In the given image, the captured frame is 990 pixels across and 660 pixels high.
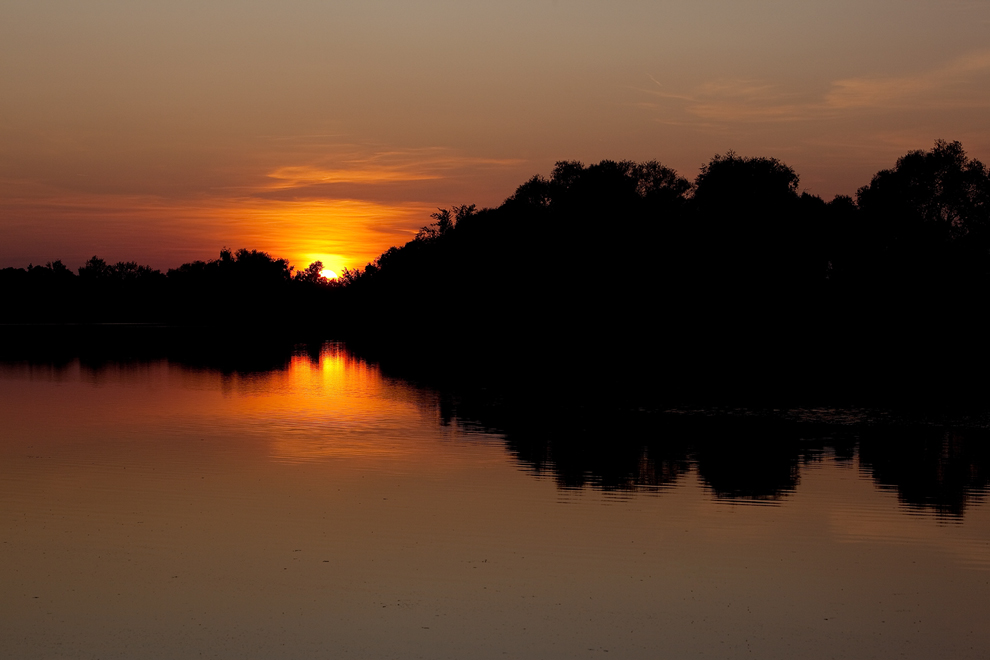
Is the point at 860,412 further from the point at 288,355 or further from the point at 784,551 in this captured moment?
the point at 288,355

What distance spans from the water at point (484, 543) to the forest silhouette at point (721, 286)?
18.7 meters

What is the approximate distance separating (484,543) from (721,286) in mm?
70083

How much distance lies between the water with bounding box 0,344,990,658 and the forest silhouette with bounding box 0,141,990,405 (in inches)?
735

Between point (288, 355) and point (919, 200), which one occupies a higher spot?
point (919, 200)

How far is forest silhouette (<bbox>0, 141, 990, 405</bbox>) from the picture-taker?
181ft

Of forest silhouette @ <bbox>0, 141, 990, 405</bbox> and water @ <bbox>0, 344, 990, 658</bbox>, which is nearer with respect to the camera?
water @ <bbox>0, 344, 990, 658</bbox>

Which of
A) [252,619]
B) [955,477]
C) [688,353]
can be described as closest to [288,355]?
[688,353]

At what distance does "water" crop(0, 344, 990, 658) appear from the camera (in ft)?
36.1

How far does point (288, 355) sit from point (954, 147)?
52.0 metres

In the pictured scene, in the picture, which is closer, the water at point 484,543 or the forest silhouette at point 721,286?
the water at point 484,543

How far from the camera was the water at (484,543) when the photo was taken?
10992 mm

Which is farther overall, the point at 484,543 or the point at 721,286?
the point at 721,286

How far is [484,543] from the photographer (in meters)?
14.9

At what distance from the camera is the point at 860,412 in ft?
113
